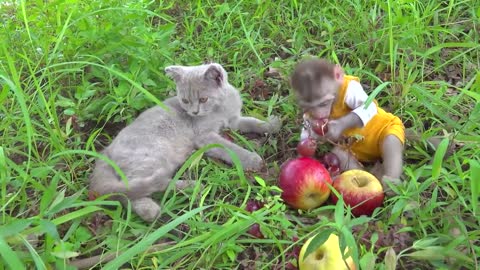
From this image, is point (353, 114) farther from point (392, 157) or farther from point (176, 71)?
point (176, 71)

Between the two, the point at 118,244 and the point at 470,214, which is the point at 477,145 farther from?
the point at 118,244

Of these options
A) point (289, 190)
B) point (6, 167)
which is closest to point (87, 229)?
point (6, 167)

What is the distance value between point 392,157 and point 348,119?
0.33m

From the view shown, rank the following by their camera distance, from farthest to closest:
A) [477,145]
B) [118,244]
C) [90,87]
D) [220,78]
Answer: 1. [90,87]
2. [220,78]
3. [477,145]
4. [118,244]

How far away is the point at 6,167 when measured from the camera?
2686 millimetres

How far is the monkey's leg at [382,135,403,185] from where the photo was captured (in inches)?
111

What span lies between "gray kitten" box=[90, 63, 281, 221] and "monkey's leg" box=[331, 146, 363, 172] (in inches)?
19.2

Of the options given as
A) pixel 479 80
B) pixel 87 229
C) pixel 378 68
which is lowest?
pixel 87 229

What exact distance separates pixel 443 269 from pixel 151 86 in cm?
235

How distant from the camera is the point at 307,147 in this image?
295cm

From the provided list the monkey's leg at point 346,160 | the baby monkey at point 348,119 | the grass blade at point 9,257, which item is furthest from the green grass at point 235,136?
the monkey's leg at point 346,160

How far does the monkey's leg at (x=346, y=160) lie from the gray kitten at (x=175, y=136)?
0.49m

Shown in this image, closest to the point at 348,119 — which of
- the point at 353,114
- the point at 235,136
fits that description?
the point at 353,114

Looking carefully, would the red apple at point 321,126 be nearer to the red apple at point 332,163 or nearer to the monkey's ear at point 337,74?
the red apple at point 332,163
